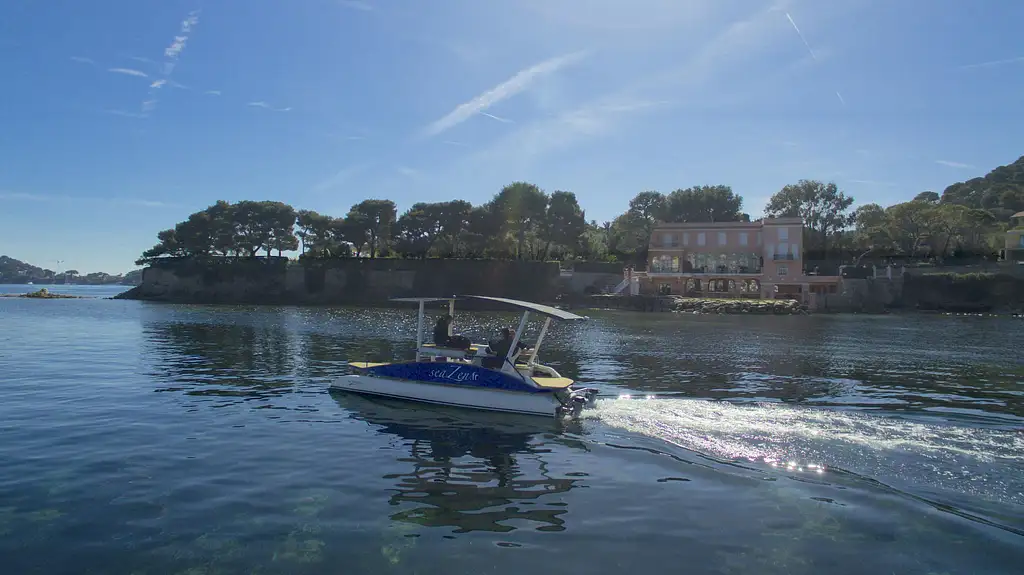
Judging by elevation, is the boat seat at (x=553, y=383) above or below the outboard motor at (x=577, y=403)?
above

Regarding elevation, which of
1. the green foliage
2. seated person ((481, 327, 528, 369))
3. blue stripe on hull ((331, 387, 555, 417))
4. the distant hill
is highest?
the distant hill

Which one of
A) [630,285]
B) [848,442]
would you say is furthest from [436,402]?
[630,285]

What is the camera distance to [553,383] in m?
17.8

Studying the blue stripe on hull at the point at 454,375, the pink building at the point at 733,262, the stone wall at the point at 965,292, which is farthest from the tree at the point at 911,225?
the blue stripe on hull at the point at 454,375

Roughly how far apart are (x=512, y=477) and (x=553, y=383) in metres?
5.45

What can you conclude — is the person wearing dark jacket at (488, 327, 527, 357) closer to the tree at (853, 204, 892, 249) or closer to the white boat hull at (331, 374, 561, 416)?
the white boat hull at (331, 374, 561, 416)

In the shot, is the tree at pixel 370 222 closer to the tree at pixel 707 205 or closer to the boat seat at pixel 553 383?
the tree at pixel 707 205

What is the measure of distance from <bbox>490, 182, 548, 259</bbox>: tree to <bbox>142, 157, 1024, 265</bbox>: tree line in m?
0.15

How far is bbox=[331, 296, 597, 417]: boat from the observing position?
17453mm

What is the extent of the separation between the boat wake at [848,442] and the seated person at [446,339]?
4.24m

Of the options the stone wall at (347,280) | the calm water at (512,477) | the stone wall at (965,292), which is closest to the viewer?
the calm water at (512,477)

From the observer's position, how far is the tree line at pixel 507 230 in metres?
90.7

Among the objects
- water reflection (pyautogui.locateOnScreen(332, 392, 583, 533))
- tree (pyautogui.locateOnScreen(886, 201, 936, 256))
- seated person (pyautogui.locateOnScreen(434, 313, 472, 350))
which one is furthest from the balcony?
water reflection (pyautogui.locateOnScreen(332, 392, 583, 533))

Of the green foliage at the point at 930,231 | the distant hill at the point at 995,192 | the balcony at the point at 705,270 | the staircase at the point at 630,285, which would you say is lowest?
the staircase at the point at 630,285
